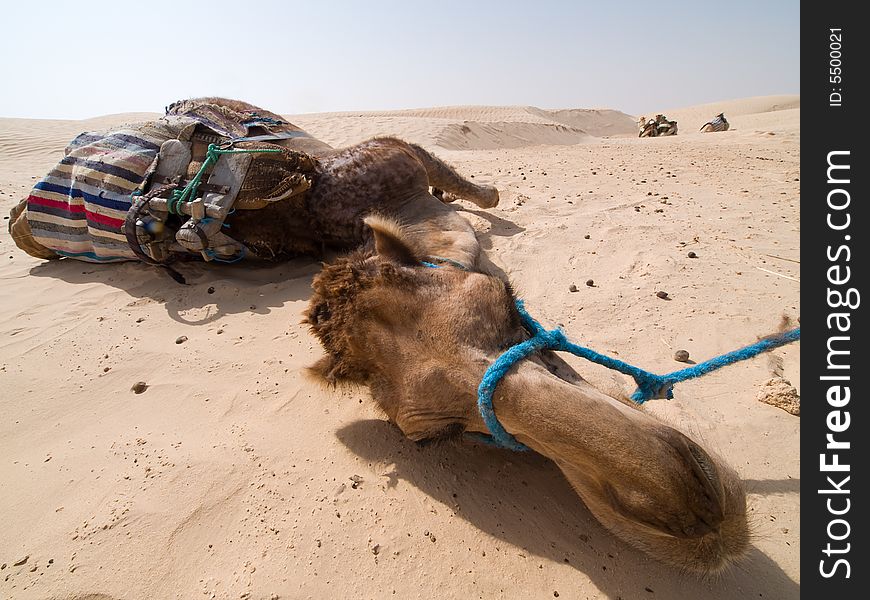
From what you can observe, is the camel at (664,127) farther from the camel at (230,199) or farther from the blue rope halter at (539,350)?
the blue rope halter at (539,350)

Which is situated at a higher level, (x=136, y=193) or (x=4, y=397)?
(x=136, y=193)

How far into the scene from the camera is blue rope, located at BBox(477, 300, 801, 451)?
155cm

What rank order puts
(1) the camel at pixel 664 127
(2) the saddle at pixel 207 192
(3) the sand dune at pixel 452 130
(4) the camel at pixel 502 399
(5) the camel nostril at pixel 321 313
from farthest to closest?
(1) the camel at pixel 664 127 < (3) the sand dune at pixel 452 130 < (2) the saddle at pixel 207 192 < (5) the camel nostril at pixel 321 313 < (4) the camel at pixel 502 399

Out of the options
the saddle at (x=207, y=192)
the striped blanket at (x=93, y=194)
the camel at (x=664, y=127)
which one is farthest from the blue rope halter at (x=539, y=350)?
the camel at (x=664, y=127)

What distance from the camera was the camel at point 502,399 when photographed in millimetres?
1243

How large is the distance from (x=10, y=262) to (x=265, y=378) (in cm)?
421

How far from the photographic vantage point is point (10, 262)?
197 inches

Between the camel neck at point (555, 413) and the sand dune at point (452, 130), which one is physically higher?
the sand dune at point (452, 130)

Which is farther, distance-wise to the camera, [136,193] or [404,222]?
[136,193]

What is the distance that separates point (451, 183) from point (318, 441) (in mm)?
3042

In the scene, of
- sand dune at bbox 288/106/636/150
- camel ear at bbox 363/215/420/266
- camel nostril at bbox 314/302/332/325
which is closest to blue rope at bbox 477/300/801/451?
camel ear at bbox 363/215/420/266

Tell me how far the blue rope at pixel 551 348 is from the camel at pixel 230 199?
4.76 ft
